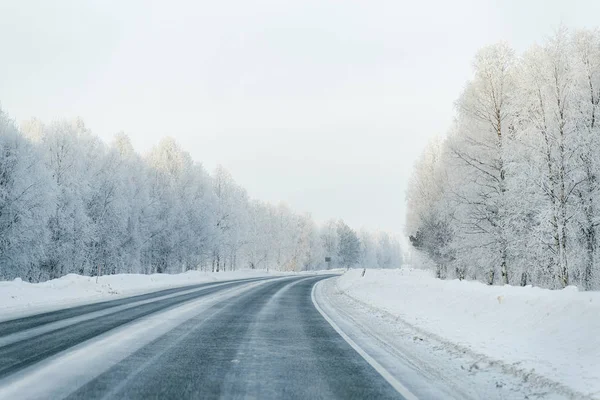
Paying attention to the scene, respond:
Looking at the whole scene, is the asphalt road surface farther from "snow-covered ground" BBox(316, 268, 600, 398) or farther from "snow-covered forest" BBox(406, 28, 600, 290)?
Result: "snow-covered forest" BBox(406, 28, 600, 290)

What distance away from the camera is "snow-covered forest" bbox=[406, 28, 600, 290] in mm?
17812

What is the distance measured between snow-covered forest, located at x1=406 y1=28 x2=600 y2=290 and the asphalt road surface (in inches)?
461

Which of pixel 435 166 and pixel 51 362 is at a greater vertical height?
pixel 435 166

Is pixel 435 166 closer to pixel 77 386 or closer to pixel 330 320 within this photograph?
pixel 330 320

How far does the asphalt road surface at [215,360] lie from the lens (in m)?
4.91

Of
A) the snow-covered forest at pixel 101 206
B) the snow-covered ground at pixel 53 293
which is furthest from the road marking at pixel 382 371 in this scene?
the snow-covered forest at pixel 101 206

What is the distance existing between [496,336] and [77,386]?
6.79 m

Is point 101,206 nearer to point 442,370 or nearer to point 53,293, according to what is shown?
point 53,293

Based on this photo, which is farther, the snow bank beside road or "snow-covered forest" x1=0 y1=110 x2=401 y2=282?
"snow-covered forest" x1=0 y1=110 x2=401 y2=282

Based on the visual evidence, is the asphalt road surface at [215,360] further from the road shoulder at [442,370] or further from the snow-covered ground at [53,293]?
the snow-covered ground at [53,293]

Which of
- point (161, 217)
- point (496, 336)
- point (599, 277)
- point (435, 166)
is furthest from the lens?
point (161, 217)

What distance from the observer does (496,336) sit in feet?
27.6

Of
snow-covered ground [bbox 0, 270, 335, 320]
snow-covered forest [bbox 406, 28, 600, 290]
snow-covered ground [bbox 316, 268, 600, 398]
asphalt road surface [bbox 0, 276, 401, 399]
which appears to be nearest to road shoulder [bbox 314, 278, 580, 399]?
snow-covered ground [bbox 316, 268, 600, 398]

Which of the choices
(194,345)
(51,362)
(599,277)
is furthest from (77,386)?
(599,277)
